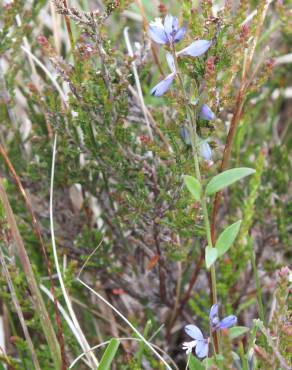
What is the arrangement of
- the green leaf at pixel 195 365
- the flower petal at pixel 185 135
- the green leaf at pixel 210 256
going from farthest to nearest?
1. the flower petal at pixel 185 135
2. the green leaf at pixel 195 365
3. the green leaf at pixel 210 256

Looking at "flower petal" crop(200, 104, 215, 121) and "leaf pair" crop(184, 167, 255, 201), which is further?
"flower petal" crop(200, 104, 215, 121)

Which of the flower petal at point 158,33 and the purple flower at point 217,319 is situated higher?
the flower petal at point 158,33

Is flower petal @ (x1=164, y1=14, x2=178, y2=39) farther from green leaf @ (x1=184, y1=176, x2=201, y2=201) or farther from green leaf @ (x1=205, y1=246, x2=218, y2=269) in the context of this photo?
green leaf @ (x1=205, y1=246, x2=218, y2=269)

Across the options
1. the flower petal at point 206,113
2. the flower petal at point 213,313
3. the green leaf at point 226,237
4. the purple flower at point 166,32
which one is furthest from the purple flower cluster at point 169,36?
the flower petal at point 213,313

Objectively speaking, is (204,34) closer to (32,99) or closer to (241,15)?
(241,15)

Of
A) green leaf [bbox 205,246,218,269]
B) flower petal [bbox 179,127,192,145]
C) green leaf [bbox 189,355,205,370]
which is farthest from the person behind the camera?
flower petal [bbox 179,127,192,145]

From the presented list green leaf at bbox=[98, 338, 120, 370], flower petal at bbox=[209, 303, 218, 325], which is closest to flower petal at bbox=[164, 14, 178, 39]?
flower petal at bbox=[209, 303, 218, 325]

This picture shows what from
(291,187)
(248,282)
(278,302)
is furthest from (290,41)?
(278,302)

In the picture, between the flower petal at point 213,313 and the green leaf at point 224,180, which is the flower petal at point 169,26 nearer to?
the green leaf at point 224,180
